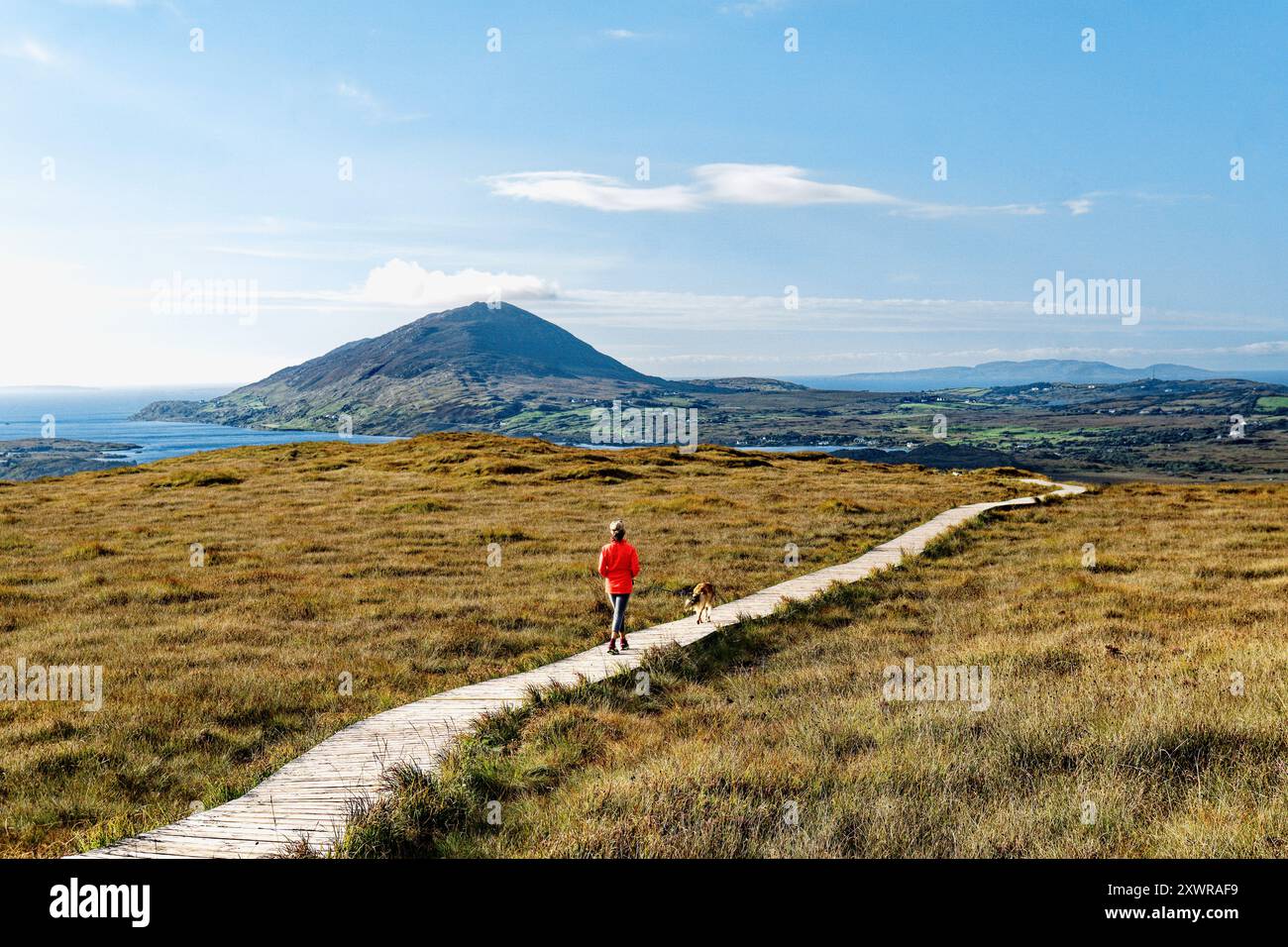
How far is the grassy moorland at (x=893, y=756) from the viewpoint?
5.97 m

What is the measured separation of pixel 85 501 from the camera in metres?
40.0

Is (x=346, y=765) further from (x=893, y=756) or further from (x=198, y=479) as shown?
(x=198, y=479)

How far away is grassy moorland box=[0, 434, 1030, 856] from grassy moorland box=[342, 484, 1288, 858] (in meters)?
2.65

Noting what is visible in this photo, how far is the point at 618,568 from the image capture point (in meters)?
13.5

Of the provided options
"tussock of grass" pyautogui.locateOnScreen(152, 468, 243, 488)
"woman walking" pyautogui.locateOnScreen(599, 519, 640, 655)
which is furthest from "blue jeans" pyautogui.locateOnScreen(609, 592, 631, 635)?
"tussock of grass" pyautogui.locateOnScreen(152, 468, 243, 488)

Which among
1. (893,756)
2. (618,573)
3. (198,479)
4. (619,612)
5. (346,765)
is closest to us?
(893,756)

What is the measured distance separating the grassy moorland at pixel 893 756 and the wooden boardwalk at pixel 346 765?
0.50m

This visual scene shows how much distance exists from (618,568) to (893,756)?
6.62 metres

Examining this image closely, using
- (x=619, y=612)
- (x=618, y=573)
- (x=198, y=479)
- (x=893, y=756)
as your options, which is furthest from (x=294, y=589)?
(x=198, y=479)

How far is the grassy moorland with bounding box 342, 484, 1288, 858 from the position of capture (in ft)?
19.6

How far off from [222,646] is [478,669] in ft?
15.7

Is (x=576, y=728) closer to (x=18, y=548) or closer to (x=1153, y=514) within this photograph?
(x=18, y=548)

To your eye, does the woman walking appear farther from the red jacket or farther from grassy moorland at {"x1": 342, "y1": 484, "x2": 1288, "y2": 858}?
grassy moorland at {"x1": 342, "y1": 484, "x2": 1288, "y2": 858}
